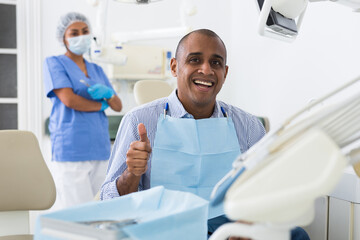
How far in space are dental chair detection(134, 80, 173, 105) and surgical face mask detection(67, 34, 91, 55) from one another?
45cm

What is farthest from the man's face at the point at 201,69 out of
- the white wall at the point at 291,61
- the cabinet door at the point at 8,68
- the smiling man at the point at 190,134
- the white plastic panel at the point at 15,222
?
the cabinet door at the point at 8,68

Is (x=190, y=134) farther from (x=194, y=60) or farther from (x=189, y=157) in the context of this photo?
(x=194, y=60)

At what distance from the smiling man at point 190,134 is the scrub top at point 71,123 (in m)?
1.09

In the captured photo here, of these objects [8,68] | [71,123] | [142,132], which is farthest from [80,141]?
[142,132]

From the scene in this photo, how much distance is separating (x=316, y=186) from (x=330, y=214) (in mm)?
1173

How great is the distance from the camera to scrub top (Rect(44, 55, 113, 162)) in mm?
2439

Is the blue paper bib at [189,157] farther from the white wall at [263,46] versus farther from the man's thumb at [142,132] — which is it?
the white wall at [263,46]

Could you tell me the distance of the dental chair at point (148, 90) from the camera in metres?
2.39

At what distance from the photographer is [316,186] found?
48cm

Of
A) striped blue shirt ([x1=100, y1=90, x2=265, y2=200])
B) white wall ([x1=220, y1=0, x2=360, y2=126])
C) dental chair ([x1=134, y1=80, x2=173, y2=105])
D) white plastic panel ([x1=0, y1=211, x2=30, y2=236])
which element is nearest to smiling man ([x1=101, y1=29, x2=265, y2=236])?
striped blue shirt ([x1=100, y1=90, x2=265, y2=200])

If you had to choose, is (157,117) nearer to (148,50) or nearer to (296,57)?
(296,57)

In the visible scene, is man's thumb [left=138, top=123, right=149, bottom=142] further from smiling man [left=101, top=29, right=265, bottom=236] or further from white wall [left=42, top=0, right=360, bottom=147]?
white wall [left=42, top=0, right=360, bottom=147]


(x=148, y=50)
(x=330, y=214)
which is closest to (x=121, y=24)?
(x=148, y=50)

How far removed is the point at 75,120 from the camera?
8.09ft
